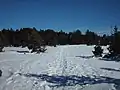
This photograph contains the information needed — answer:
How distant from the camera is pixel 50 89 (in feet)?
34.9

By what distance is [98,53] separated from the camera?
140 feet

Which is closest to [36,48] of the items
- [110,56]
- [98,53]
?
[98,53]

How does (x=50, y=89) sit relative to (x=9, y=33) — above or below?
below

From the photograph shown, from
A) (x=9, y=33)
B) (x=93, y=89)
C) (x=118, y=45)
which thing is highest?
(x=9, y=33)

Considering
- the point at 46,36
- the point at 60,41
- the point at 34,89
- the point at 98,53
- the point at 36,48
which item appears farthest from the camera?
the point at 60,41

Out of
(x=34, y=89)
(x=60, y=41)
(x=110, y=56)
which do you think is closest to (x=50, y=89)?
(x=34, y=89)

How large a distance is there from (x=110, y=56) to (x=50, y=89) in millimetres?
30034

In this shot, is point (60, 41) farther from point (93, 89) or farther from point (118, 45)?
point (93, 89)

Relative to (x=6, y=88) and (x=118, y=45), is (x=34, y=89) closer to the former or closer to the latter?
(x=6, y=88)

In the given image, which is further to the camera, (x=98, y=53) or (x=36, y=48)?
(x=36, y=48)

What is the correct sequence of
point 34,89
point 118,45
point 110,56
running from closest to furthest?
1. point 34,89
2. point 118,45
3. point 110,56

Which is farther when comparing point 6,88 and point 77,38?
point 77,38

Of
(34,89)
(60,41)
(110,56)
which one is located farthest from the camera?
(60,41)

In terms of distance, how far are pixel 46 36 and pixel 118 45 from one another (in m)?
96.9
